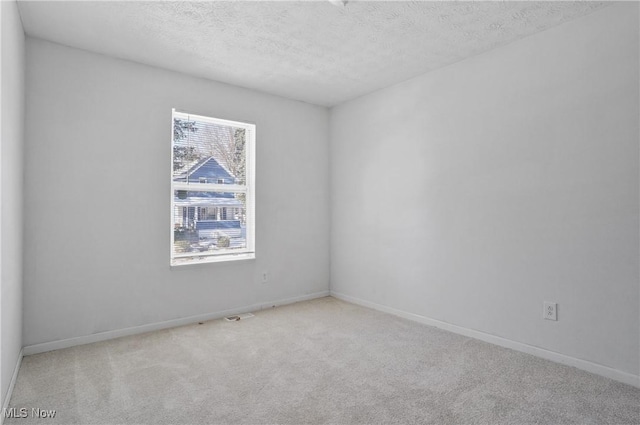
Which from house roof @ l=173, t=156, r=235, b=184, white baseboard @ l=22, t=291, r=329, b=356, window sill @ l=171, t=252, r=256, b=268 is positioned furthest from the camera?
house roof @ l=173, t=156, r=235, b=184

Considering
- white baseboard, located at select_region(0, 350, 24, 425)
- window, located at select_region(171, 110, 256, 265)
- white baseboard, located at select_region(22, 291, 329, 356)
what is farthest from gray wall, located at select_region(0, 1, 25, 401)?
window, located at select_region(171, 110, 256, 265)

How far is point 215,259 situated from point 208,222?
40cm

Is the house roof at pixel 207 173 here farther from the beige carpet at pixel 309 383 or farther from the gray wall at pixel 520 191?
the gray wall at pixel 520 191

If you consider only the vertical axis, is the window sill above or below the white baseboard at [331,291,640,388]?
above

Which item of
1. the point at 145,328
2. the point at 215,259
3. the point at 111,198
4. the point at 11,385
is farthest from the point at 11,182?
the point at 215,259

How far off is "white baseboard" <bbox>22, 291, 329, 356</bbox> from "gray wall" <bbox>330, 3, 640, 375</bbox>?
1.16 metres

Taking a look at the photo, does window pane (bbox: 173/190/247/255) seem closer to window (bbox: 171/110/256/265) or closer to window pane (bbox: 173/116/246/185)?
window (bbox: 171/110/256/265)

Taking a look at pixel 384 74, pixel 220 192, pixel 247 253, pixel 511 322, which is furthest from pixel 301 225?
pixel 511 322

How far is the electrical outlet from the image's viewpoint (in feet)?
9.02

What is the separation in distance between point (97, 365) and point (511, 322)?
3189mm

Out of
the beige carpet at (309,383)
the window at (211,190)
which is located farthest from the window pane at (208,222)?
the beige carpet at (309,383)

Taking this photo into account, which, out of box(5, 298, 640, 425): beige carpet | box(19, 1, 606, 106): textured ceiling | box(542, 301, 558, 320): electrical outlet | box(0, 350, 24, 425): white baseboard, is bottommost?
box(5, 298, 640, 425): beige carpet

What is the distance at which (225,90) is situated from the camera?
155 inches

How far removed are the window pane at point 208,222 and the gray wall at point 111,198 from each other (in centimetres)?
18
